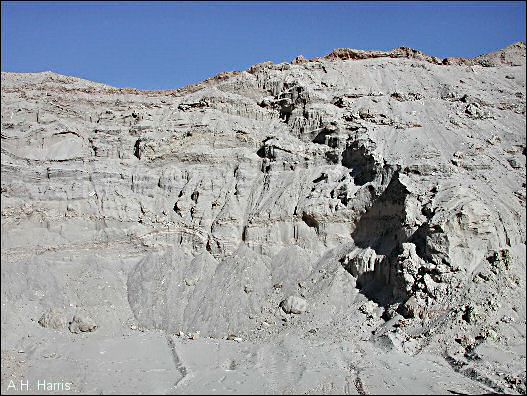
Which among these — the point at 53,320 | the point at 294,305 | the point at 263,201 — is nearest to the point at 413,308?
the point at 294,305

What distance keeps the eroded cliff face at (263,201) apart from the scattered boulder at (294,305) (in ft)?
1.07

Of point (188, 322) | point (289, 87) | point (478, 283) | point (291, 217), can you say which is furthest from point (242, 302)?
point (289, 87)

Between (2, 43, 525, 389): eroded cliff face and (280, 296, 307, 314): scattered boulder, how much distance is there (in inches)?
12.9

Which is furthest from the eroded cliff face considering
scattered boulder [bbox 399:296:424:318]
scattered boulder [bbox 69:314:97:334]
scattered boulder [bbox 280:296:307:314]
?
scattered boulder [bbox 69:314:97:334]

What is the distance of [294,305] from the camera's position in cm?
2447

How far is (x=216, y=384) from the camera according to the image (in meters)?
18.1

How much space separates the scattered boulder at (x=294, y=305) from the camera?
80.0ft

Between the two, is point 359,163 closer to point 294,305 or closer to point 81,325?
point 294,305

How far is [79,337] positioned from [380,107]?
70.6 ft

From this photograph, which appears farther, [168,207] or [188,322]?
[168,207]

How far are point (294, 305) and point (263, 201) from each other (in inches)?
265

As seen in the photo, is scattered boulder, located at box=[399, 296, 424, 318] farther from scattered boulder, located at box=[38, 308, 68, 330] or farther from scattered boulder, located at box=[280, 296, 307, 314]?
scattered boulder, located at box=[38, 308, 68, 330]

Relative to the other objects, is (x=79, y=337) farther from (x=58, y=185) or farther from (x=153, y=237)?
(x=58, y=185)

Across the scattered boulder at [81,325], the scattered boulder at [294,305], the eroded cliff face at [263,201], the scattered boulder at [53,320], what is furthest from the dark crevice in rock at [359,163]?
the scattered boulder at [53,320]
